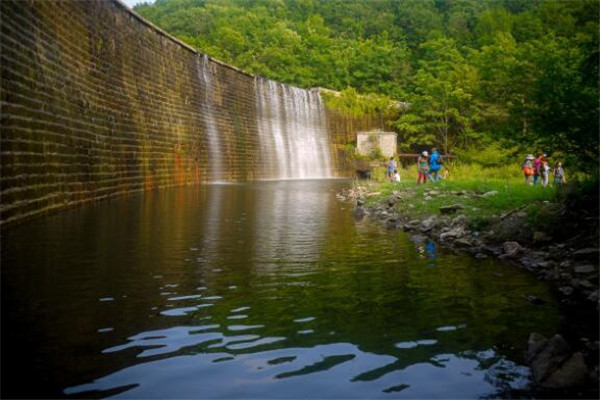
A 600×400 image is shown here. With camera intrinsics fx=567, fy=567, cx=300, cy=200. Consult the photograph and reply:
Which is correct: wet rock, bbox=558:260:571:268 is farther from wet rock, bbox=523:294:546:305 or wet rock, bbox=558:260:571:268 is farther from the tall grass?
the tall grass

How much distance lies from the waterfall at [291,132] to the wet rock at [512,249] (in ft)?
94.1

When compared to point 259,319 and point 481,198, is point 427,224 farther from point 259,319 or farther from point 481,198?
point 259,319

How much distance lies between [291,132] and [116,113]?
2181cm

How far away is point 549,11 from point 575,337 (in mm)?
44329

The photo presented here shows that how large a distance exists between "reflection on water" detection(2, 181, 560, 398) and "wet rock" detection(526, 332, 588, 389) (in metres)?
0.11

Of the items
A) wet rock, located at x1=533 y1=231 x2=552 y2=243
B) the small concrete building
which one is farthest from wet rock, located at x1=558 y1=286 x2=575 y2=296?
the small concrete building

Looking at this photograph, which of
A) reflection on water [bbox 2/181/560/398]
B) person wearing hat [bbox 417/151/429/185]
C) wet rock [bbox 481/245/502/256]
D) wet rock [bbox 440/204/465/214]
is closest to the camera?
reflection on water [bbox 2/181/560/398]

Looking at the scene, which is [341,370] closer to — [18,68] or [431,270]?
[431,270]

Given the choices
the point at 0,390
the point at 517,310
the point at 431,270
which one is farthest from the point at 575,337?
the point at 0,390

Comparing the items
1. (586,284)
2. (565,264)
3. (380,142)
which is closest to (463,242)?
(565,264)

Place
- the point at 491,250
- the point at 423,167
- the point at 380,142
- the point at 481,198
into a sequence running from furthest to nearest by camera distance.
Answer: the point at 380,142
the point at 423,167
the point at 481,198
the point at 491,250

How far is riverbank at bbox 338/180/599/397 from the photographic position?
134 inches

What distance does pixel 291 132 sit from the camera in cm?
3988

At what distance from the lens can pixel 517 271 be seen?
22.0ft
